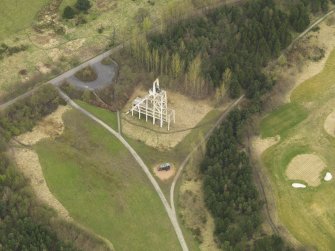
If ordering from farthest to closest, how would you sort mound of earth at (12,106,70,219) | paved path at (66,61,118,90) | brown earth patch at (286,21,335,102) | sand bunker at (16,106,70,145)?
brown earth patch at (286,21,335,102) < paved path at (66,61,118,90) < sand bunker at (16,106,70,145) < mound of earth at (12,106,70,219)

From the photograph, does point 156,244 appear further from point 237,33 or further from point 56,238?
point 237,33

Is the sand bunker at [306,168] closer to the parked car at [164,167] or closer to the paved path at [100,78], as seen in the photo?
the parked car at [164,167]

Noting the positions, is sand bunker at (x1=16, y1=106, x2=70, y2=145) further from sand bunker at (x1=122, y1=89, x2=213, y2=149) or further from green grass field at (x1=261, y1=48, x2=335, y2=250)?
green grass field at (x1=261, y1=48, x2=335, y2=250)

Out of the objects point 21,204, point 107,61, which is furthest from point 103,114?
point 21,204

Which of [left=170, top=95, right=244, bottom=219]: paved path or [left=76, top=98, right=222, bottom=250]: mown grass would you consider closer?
[left=170, top=95, right=244, bottom=219]: paved path

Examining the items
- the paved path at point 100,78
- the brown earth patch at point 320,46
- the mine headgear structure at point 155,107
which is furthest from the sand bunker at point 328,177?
the paved path at point 100,78

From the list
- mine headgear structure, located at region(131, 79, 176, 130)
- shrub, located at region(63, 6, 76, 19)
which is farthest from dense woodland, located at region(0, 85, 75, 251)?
shrub, located at region(63, 6, 76, 19)
